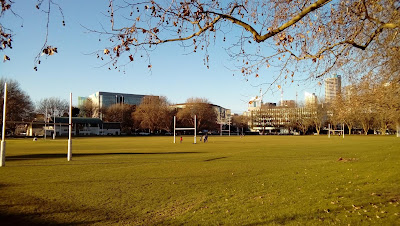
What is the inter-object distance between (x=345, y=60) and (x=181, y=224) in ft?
22.4

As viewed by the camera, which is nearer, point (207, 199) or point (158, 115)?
point (207, 199)

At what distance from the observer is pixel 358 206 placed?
7785 millimetres

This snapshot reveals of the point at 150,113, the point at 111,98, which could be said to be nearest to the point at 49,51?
the point at 150,113

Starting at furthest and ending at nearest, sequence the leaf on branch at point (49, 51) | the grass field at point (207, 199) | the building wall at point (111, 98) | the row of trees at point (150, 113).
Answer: the building wall at point (111, 98) → the row of trees at point (150, 113) → the grass field at point (207, 199) → the leaf on branch at point (49, 51)

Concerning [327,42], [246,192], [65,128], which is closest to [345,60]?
[327,42]

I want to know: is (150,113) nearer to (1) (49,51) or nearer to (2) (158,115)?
(2) (158,115)

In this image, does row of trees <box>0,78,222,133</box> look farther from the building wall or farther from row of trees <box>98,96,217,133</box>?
the building wall

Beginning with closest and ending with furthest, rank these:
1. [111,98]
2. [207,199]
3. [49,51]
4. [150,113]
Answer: [49,51] → [207,199] → [150,113] → [111,98]

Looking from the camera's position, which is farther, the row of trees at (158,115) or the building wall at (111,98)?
the building wall at (111,98)

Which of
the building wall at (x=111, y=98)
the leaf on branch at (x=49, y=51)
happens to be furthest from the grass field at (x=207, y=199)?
the building wall at (x=111, y=98)

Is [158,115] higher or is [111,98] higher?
[111,98]

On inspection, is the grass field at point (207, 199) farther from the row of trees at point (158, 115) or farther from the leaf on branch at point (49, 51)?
the row of trees at point (158, 115)

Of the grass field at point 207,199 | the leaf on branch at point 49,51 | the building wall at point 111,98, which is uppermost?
the building wall at point 111,98

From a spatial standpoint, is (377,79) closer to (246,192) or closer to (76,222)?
(246,192)
